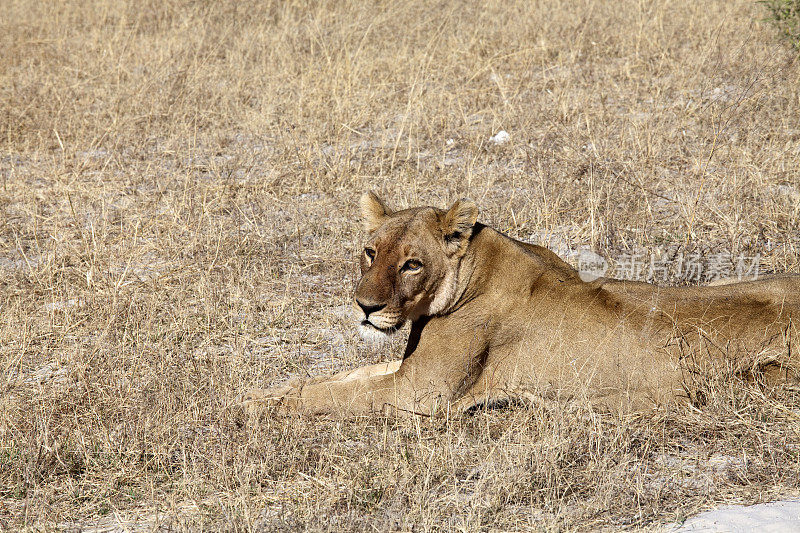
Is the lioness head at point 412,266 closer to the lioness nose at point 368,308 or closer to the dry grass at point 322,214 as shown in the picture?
the lioness nose at point 368,308

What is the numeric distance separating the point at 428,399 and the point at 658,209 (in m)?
3.77

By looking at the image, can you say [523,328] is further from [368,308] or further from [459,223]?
[368,308]

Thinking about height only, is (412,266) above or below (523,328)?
above

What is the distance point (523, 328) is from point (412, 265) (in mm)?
667

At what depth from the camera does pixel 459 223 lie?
15.5 ft

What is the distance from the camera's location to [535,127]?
29.9ft

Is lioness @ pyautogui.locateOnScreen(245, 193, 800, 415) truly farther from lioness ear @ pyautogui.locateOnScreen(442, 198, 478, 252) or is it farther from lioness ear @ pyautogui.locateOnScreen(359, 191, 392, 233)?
lioness ear @ pyautogui.locateOnScreen(359, 191, 392, 233)

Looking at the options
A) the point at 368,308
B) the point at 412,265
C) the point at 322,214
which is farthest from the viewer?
the point at 322,214

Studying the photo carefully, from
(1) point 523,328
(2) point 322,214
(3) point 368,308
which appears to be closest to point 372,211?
(3) point 368,308

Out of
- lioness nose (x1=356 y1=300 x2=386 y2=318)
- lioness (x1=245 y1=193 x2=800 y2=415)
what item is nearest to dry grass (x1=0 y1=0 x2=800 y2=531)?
lioness (x1=245 y1=193 x2=800 y2=415)

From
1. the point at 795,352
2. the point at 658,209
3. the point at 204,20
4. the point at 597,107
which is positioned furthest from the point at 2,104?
the point at 795,352

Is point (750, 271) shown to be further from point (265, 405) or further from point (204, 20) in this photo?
point (204, 20)

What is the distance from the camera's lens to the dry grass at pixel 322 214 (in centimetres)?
389

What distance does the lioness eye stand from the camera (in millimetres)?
4629
